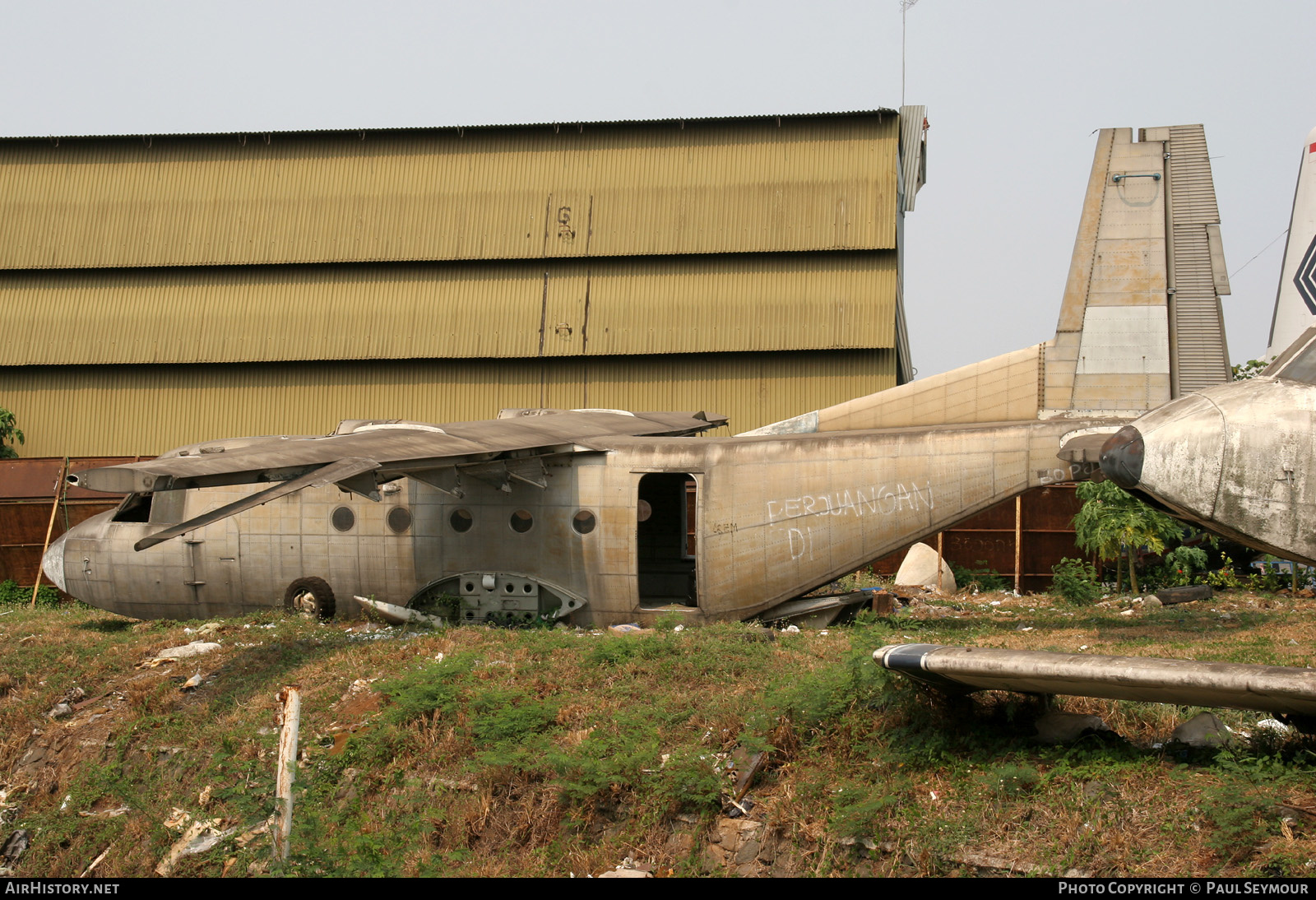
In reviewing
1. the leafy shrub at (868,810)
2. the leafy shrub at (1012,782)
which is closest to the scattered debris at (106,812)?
the leafy shrub at (868,810)

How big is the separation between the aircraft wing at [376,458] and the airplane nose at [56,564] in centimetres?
271

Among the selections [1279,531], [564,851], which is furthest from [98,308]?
[1279,531]

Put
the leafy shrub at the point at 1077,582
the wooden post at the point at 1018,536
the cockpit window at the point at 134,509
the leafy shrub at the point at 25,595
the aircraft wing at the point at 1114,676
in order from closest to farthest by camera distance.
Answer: the aircraft wing at the point at 1114,676 → the cockpit window at the point at 134,509 → the leafy shrub at the point at 1077,582 → the leafy shrub at the point at 25,595 → the wooden post at the point at 1018,536

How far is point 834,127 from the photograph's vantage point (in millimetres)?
29594

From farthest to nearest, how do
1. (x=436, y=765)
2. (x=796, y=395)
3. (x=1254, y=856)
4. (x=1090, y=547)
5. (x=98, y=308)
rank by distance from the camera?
(x=98, y=308), (x=796, y=395), (x=1090, y=547), (x=436, y=765), (x=1254, y=856)

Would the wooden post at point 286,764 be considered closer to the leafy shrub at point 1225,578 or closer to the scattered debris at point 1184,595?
the scattered debris at point 1184,595

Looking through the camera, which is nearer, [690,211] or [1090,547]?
[1090,547]

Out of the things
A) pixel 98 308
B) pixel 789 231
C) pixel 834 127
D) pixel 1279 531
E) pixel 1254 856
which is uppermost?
pixel 834 127

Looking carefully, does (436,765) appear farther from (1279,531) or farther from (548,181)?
(548,181)

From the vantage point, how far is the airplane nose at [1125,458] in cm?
902

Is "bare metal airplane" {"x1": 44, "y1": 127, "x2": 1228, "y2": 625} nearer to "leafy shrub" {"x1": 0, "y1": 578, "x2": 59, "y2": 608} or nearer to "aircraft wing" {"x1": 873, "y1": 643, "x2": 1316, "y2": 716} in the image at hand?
"aircraft wing" {"x1": 873, "y1": 643, "x2": 1316, "y2": 716}

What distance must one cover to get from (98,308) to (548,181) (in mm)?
14655

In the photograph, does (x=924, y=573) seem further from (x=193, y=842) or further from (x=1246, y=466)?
(x=193, y=842)

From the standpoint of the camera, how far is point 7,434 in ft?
100
